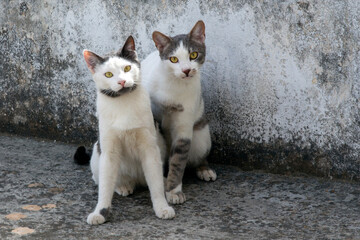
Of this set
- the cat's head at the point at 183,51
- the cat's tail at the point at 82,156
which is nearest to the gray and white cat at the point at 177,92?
the cat's head at the point at 183,51

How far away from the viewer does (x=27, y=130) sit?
567 cm

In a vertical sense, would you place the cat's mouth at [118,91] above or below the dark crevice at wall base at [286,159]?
above

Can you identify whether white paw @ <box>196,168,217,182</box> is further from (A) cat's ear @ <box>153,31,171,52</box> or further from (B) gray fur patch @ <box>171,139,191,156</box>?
(A) cat's ear @ <box>153,31,171,52</box>

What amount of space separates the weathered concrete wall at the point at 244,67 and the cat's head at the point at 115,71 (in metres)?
1.02

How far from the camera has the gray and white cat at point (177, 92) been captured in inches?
158

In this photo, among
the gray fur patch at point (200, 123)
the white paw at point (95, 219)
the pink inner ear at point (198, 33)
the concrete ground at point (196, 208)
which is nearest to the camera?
the concrete ground at point (196, 208)

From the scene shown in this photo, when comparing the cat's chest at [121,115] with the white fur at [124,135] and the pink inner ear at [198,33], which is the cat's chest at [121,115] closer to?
→ the white fur at [124,135]

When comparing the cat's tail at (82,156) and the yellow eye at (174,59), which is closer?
the yellow eye at (174,59)

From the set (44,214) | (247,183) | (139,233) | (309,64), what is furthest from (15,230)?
(309,64)

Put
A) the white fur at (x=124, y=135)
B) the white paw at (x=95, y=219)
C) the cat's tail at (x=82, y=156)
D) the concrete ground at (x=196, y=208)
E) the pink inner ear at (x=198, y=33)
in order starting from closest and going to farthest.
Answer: the concrete ground at (x=196, y=208), the white paw at (x=95, y=219), the white fur at (x=124, y=135), the pink inner ear at (x=198, y=33), the cat's tail at (x=82, y=156)

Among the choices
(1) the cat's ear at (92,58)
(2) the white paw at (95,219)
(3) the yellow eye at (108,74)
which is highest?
(1) the cat's ear at (92,58)

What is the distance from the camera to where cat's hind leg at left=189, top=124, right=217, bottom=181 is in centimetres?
439

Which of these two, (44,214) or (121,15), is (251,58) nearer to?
(121,15)

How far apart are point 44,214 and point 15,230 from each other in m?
0.32
